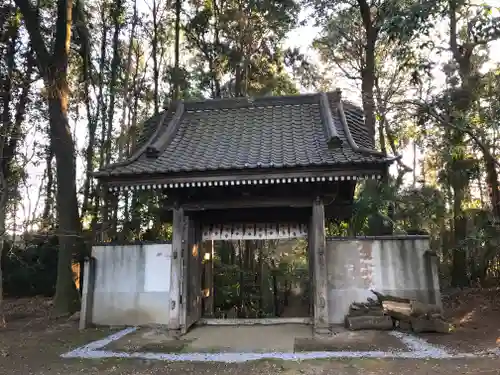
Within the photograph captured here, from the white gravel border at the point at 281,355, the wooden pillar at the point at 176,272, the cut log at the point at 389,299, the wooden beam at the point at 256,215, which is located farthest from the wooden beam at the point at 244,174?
the white gravel border at the point at 281,355

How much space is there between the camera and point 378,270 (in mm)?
8219

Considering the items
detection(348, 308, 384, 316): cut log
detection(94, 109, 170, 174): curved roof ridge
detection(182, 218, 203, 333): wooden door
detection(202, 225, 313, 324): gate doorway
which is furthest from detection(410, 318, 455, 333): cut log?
detection(94, 109, 170, 174): curved roof ridge

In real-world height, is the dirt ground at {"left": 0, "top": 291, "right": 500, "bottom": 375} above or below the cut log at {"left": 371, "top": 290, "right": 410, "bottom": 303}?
below

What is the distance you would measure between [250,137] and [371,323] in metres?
4.27

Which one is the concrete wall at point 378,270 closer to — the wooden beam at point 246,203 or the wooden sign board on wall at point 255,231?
the wooden sign board on wall at point 255,231

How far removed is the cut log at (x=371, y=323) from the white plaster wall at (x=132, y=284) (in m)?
3.68

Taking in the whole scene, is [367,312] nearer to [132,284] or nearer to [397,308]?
[397,308]

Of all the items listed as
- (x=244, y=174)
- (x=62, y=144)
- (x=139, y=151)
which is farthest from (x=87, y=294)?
(x=244, y=174)

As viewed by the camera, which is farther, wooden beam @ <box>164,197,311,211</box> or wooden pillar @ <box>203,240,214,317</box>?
wooden pillar @ <box>203,240,214,317</box>

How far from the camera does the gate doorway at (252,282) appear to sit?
10.6 meters

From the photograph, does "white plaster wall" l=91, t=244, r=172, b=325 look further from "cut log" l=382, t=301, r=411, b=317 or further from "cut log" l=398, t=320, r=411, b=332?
"cut log" l=398, t=320, r=411, b=332

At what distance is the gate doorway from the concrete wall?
1809 millimetres

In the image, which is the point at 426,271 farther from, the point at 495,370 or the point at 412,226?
the point at 412,226

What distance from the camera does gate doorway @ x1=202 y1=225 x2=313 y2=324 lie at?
10.6 meters
